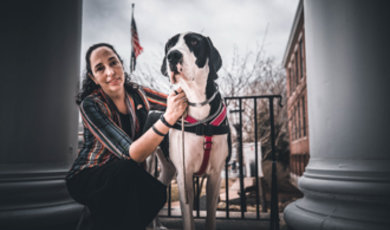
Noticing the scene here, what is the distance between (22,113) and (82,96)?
56cm

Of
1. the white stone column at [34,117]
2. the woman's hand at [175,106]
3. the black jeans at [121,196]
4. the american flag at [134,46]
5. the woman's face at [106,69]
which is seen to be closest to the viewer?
the black jeans at [121,196]

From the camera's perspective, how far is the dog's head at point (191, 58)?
5.95 ft

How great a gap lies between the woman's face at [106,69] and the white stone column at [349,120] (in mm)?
1559

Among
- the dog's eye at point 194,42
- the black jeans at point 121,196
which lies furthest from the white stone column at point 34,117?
the dog's eye at point 194,42

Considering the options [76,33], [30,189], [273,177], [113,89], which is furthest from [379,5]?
[30,189]

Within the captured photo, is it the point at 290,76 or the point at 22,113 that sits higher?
the point at 290,76

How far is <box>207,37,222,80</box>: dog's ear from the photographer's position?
196 cm

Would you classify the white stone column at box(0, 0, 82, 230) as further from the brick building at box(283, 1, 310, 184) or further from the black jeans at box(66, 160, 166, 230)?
the brick building at box(283, 1, 310, 184)

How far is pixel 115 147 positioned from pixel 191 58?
81cm

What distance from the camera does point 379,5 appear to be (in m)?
1.67

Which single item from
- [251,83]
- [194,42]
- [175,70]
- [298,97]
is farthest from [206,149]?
[298,97]

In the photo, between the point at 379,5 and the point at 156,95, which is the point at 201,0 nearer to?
the point at 156,95

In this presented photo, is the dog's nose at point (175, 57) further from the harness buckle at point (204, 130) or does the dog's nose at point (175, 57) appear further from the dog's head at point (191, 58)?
the harness buckle at point (204, 130)

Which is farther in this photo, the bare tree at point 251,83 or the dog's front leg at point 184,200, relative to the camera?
the bare tree at point 251,83
